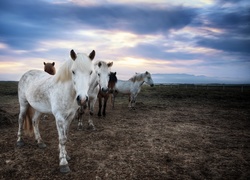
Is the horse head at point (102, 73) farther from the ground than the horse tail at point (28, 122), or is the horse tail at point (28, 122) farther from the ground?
the horse head at point (102, 73)

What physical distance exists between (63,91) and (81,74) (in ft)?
2.65

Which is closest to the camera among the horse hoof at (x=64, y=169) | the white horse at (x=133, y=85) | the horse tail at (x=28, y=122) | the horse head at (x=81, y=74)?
the horse head at (x=81, y=74)

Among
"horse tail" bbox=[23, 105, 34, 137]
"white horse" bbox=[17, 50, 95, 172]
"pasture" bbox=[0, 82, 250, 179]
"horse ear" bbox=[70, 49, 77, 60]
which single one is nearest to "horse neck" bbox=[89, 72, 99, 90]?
"pasture" bbox=[0, 82, 250, 179]

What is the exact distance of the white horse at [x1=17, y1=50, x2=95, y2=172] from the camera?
3.37 m

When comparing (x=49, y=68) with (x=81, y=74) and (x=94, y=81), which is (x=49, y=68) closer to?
(x=94, y=81)

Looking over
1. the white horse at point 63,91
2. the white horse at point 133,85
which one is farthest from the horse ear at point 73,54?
the white horse at point 133,85

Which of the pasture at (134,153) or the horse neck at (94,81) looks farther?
the horse neck at (94,81)

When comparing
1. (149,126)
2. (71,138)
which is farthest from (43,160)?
(149,126)

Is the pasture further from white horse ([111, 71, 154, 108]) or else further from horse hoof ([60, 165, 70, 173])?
white horse ([111, 71, 154, 108])

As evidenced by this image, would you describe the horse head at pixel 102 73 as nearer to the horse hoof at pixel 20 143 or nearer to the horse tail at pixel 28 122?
the horse tail at pixel 28 122

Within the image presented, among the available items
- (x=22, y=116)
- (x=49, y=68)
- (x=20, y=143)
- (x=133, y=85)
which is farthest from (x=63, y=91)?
(x=133, y=85)

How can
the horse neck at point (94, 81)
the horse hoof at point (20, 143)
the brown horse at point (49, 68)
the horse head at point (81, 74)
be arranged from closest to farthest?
the horse head at point (81, 74) < the horse hoof at point (20, 143) < the horse neck at point (94, 81) < the brown horse at point (49, 68)

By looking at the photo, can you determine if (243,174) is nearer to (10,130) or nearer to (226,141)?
(226,141)

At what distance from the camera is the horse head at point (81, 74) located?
3209 mm
